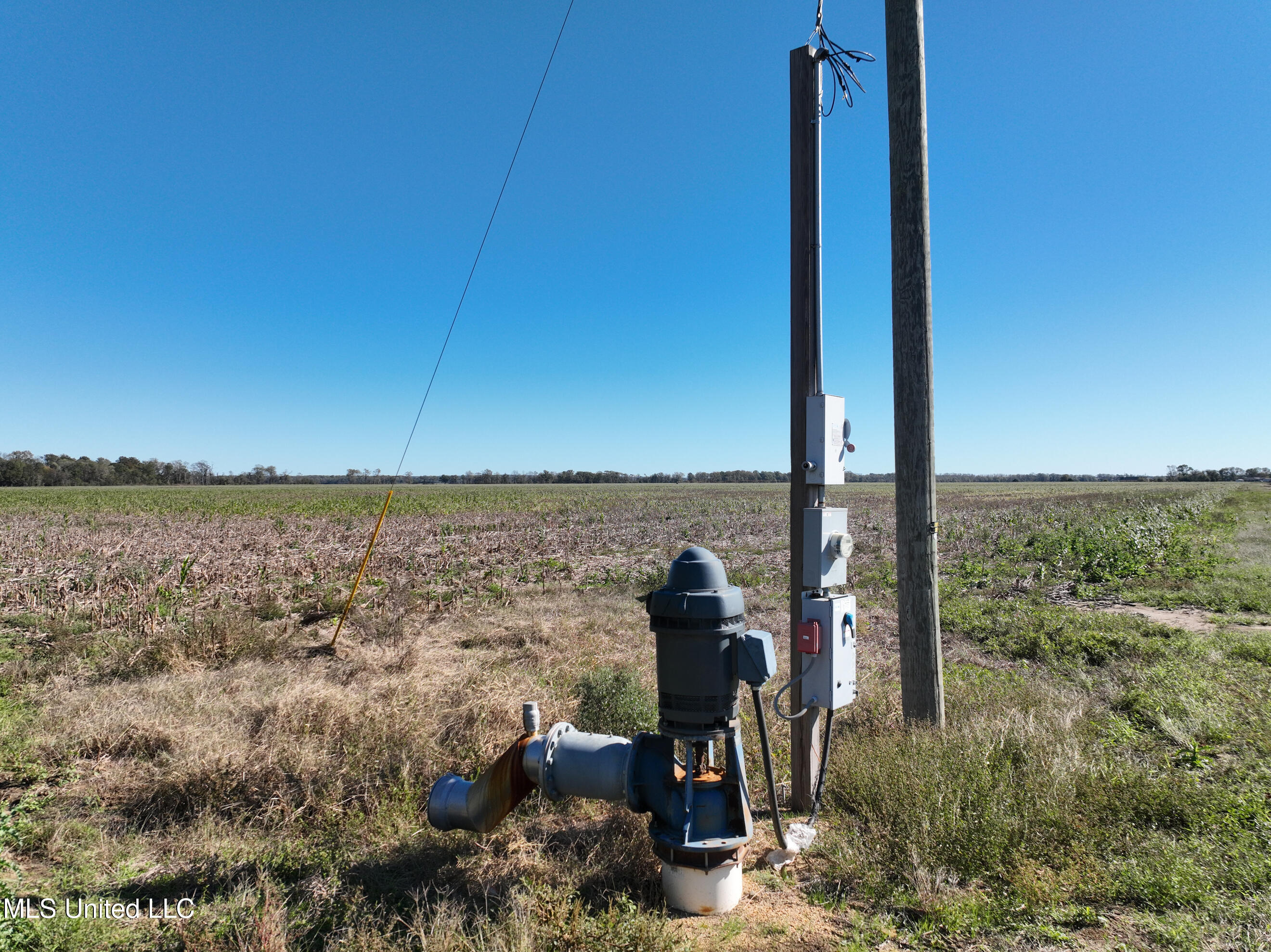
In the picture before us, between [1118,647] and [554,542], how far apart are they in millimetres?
14170

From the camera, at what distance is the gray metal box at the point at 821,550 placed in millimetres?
3443

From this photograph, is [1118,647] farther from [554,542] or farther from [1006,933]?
[554,542]

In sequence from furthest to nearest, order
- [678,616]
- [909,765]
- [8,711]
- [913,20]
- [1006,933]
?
1. [8,711]
2. [913,20]
3. [909,765]
4. [678,616]
5. [1006,933]

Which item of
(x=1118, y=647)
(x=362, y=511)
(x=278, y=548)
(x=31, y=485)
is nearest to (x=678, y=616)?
(x=1118, y=647)

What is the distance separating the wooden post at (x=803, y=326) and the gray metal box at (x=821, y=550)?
0.36 feet

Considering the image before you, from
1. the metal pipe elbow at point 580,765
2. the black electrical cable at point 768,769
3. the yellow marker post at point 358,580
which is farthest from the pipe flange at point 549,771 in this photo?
the yellow marker post at point 358,580

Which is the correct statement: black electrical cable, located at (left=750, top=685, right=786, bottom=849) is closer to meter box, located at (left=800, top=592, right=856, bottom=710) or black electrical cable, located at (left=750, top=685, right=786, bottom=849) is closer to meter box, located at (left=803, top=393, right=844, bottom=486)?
meter box, located at (left=800, top=592, right=856, bottom=710)

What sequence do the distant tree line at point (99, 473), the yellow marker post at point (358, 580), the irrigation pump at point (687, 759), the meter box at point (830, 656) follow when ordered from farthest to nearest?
the distant tree line at point (99, 473) → the yellow marker post at point (358, 580) → the meter box at point (830, 656) → the irrigation pump at point (687, 759)

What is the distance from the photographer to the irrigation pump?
269cm

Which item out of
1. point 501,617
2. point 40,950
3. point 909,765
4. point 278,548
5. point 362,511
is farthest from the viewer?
point 362,511

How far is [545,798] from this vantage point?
373 centimetres

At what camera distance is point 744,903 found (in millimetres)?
2834

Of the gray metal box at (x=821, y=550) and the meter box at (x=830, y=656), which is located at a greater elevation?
the gray metal box at (x=821, y=550)

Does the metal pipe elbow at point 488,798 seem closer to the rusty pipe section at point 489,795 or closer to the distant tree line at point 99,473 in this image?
the rusty pipe section at point 489,795
